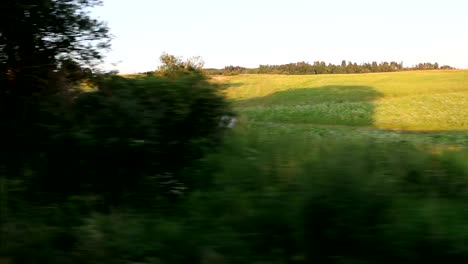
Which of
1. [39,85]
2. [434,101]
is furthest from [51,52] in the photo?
[434,101]

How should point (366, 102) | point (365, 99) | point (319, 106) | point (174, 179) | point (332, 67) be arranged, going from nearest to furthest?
point (174, 179) → point (319, 106) → point (366, 102) → point (365, 99) → point (332, 67)

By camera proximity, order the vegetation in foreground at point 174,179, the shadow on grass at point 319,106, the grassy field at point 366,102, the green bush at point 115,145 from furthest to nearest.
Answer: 1. the shadow on grass at point 319,106
2. the grassy field at point 366,102
3. the green bush at point 115,145
4. the vegetation in foreground at point 174,179

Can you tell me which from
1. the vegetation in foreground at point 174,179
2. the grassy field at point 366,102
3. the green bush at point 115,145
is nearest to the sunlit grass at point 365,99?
the grassy field at point 366,102

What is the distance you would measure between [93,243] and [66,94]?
3.71 meters

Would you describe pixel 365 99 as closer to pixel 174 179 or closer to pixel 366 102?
pixel 366 102

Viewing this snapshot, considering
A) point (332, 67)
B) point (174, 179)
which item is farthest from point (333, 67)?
point (174, 179)

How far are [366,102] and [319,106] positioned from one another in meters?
6.05

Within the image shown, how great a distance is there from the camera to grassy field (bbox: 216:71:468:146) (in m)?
32.0

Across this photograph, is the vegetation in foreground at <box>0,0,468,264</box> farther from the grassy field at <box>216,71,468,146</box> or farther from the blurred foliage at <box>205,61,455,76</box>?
the blurred foliage at <box>205,61,455,76</box>

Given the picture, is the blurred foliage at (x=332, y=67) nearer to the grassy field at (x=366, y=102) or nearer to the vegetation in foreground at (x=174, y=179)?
the grassy field at (x=366, y=102)

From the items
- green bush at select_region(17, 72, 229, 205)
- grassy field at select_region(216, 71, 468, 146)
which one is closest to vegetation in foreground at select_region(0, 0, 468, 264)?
green bush at select_region(17, 72, 229, 205)

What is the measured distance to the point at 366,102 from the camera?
50.5 metres

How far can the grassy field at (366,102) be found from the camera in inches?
1260

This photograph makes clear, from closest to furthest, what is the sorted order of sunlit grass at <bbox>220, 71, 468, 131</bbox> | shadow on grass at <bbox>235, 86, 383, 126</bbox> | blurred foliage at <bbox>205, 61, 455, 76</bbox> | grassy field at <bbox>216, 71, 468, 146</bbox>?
grassy field at <bbox>216, 71, 468, 146</bbox> → sunlit grass at <bbox>220, 71, 468, 131</bbox> → shadow on grass at <bbox>235, 86, 383, 126</bbox> → blurred foliage at <bbox>205, 61, 455, 76</bbox>
